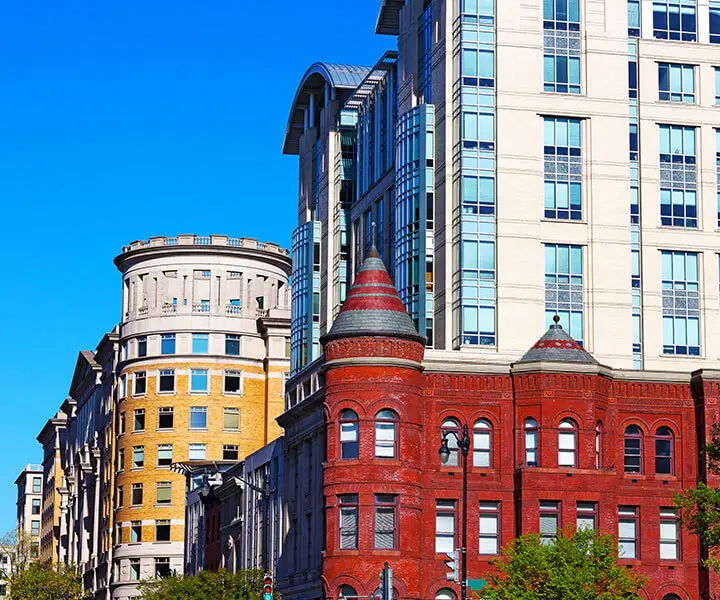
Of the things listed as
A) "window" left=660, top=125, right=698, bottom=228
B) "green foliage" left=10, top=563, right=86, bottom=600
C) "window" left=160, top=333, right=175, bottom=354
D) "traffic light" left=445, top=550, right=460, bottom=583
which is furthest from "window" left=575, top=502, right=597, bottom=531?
"green foliage" left=10, top=563, right=86, bottom=600

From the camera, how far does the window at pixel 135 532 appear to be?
133500 millimetres

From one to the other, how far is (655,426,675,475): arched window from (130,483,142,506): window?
67114 mm

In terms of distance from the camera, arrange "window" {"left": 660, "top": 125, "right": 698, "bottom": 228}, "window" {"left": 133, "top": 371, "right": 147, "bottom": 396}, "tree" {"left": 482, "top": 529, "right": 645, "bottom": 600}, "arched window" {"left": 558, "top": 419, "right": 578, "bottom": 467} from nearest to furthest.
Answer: "tree" {"left": 482, "top": 529, "right": 645, "bottom": 600} < "arched window" {"left": 558, "top": 419, "right": 578, "bottom": 467} < "window" {"left": 660, "top": 125, "right": 698, "bottom": 228} < "window" {"left": 133, "top": 371, "right": 147, "bottom": 396}

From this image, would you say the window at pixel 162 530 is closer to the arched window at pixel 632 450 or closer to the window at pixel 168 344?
the window at pixel 168 344

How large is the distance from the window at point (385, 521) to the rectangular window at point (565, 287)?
20.1 m

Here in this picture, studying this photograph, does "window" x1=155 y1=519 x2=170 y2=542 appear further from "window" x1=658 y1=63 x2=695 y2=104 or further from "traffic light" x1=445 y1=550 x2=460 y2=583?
"traffic light" x1=445 y1=550 x2=460 y2=583

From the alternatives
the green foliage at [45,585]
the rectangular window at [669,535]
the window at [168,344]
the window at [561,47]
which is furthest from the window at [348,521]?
the green foliage at [45,585]

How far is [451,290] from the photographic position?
289 feet

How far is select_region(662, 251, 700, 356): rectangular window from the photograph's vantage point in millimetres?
89750

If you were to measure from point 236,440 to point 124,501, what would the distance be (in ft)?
36.8

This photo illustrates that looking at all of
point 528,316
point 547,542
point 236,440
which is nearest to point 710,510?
point 547,542

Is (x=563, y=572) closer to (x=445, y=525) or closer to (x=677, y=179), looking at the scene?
(x=445, y=525)

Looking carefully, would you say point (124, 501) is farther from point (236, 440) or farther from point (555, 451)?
point (555, 451)

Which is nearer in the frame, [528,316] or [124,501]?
[528,316]
